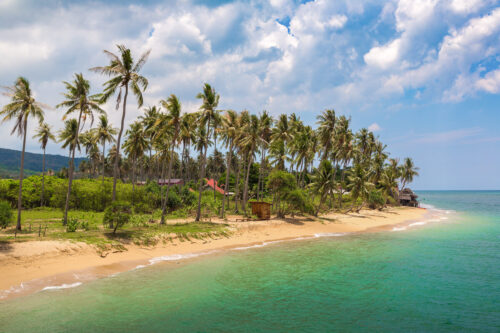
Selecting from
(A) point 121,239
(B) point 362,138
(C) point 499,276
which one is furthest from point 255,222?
(B) point 362,138

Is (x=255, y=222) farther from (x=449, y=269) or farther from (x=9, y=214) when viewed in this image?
(x=9, y=214)

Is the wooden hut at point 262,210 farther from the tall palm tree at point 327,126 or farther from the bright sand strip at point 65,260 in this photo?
the tall palm tree at point 327,126

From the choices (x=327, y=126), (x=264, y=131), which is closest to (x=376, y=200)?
(x=327, y=126)

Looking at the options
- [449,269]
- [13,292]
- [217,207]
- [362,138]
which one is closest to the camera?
[13,292]

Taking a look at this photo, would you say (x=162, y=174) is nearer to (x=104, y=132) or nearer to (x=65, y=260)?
(x=104, y=132)

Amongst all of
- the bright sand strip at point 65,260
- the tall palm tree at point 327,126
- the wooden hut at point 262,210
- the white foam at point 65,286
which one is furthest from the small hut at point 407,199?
the white foam at point 65,286

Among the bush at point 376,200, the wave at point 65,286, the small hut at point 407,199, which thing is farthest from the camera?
the small hut at point 407,199
